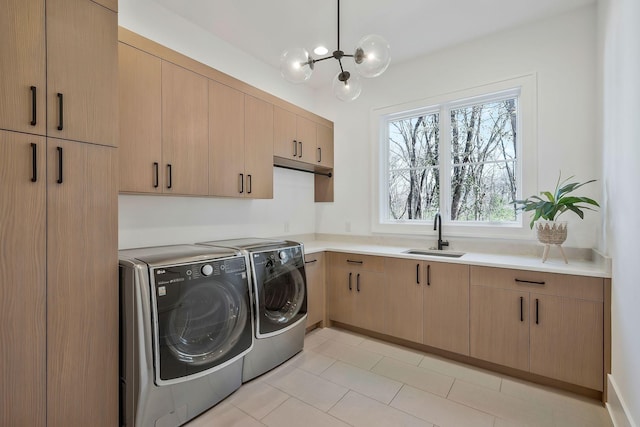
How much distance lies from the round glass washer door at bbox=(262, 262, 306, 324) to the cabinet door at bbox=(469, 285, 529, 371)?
56.2 inches

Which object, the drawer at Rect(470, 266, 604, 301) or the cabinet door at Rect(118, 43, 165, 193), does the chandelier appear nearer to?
the cabinet door at Rect(118, 43, 165, 193)

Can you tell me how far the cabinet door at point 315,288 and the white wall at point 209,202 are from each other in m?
0.63

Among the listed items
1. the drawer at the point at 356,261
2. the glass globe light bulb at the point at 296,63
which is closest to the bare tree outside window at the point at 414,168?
the drawer at the point at 356,261

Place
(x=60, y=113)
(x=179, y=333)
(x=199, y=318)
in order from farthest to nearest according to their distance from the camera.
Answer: (x=199, y=318)
(x=179, y=333)
(x=60, y=113)

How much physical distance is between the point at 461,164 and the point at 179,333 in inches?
115

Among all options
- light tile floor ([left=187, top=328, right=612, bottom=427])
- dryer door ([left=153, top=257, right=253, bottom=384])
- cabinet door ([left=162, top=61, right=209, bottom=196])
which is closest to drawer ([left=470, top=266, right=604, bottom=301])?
light tile floor ([left=187, top=328, right=612, bottom=427])

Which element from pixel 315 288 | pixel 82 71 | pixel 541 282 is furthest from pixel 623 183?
pixel 82 71

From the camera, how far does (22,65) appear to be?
1.32 metres

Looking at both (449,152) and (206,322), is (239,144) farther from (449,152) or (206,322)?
(449,152)

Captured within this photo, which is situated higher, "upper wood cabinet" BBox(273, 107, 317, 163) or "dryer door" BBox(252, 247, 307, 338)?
"upper wood cabinet" BBox(273, 107, 317, 163)

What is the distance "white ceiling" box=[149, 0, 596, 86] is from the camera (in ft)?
→ 7.95

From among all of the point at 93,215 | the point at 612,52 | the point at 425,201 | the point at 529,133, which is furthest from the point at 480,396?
the point at 93,215

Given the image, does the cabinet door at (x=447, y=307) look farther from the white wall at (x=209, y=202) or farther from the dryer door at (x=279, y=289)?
the white wall at (x=209, y=202)

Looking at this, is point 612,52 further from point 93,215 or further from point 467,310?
point 93,215
